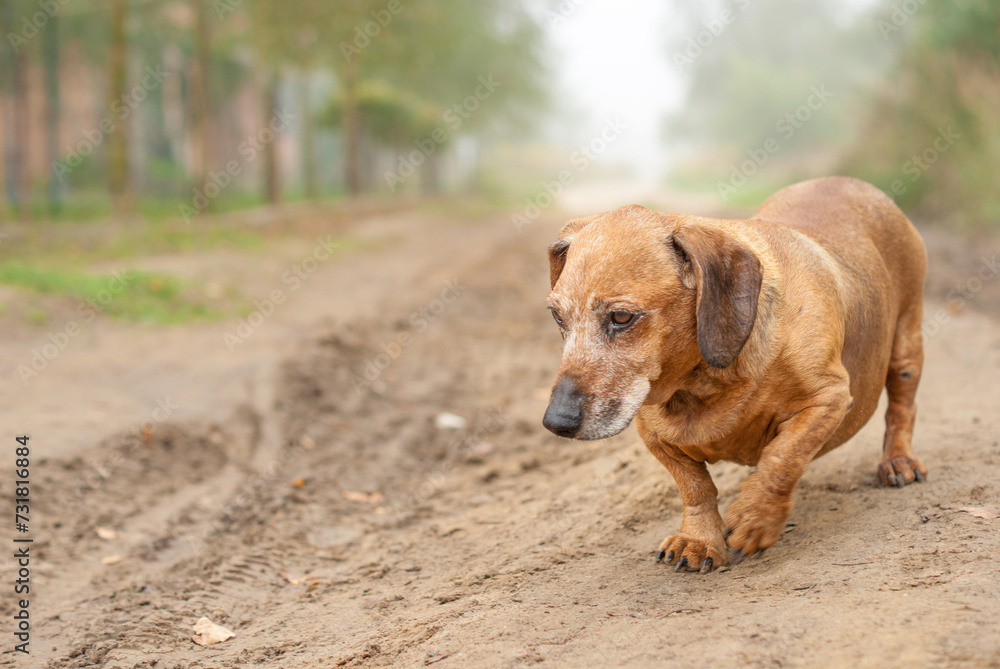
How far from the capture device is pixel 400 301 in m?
11.1

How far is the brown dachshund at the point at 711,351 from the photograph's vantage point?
9.46ft

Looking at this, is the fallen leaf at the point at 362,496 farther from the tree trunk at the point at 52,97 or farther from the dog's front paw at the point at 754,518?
the tree trunk at the point at 52,97

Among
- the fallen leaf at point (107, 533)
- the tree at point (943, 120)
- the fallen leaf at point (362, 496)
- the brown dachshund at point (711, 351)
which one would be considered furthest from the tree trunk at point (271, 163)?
the brown dachshund at point (711, 351)

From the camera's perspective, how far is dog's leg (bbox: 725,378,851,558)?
3.05 meters

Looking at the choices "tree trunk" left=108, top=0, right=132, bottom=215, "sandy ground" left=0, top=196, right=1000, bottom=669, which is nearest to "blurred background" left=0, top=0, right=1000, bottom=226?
"tree trunk" left=108, top=0, right=132, bottom=215

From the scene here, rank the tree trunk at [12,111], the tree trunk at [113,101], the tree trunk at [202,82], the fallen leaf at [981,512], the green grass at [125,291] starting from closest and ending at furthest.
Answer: the fallen leaf at [981,512] < the green grass at [125,291] < the tree trunk at [113,101] < the tree trunk at [202,82] < the tree trunk at [12,111]

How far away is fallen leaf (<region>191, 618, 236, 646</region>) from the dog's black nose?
1.76 meters

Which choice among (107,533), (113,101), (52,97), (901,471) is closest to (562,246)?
(901,471)

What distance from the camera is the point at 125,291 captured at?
945 cm

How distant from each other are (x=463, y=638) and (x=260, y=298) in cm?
835

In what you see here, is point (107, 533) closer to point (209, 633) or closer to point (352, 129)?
point (209, 633)

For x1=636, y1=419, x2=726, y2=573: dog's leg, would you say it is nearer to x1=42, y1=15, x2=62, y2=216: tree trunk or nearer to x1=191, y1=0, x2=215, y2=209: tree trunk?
x1=191, y1=0, x2=215, y2=209: tree trunk

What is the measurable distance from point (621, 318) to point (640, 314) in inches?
2.6

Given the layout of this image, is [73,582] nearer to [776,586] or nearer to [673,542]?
[673,542]
